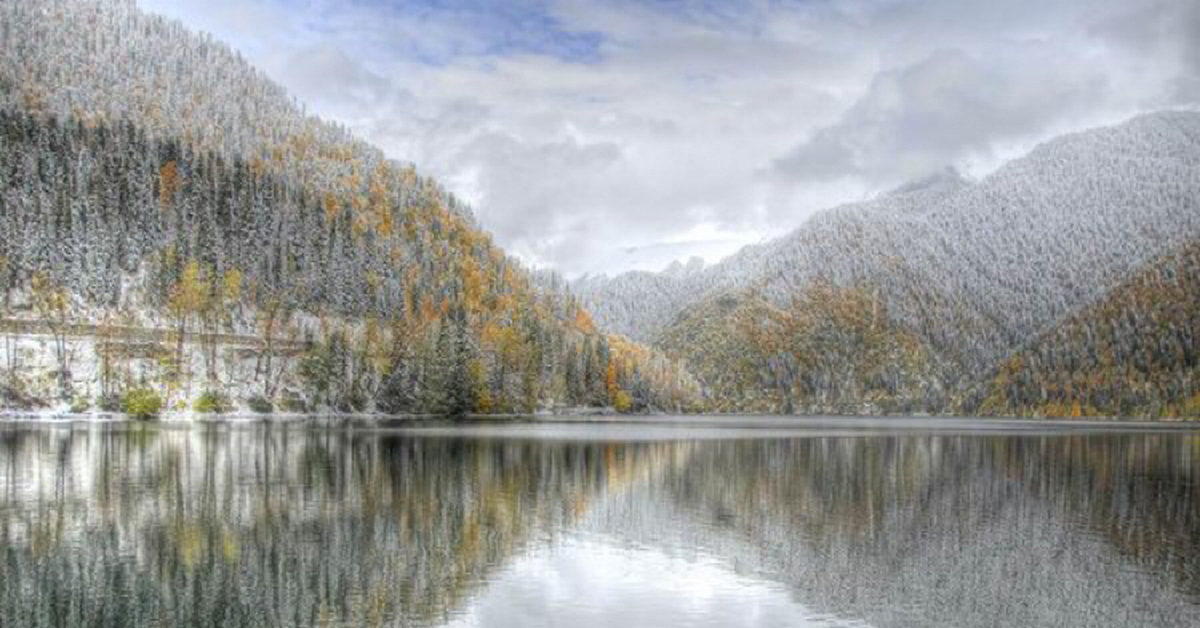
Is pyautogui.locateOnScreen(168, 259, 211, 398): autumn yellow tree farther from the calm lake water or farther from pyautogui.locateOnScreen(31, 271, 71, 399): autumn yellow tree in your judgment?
the calm lake water

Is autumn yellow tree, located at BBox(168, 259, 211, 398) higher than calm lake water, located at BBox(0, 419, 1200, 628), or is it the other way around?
autumn yellow tree, located at BBox(168, 259, 211, 398)

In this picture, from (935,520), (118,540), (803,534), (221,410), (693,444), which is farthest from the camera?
(221,410)

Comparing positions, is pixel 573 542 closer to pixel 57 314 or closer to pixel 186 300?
pixel 57 314

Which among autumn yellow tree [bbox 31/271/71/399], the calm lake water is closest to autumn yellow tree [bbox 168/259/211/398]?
autumn yellow tree [bbox 31/271/71/399]

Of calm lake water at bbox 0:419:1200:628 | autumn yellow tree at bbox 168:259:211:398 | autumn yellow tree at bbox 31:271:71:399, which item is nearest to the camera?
calm lake water at bbox 0:419:1200:628

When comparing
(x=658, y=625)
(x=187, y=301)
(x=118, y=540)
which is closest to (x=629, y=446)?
(x=118, y=540)

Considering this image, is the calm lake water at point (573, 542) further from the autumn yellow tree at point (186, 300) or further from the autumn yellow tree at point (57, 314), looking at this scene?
the autumn yellow tree at point (186, 300)

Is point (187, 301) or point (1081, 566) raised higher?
point (187, 301)

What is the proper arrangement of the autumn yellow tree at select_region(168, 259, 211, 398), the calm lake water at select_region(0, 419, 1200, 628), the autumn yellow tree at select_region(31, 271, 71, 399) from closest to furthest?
the calm lake water at select_region(0, 419, 1200, 628)
the autumn yellow tree at select_region(31, 271, 71, 399)
the autumn yellow tree at select_region(168, 259, 211, 398)

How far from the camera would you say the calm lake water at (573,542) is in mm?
34938

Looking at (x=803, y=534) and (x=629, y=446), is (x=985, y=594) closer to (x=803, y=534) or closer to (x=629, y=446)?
(x=803, y=534)

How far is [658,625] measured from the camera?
33375mm

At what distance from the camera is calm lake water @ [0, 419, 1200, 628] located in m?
34.9

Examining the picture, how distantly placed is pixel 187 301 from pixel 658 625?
164305 millimetres
